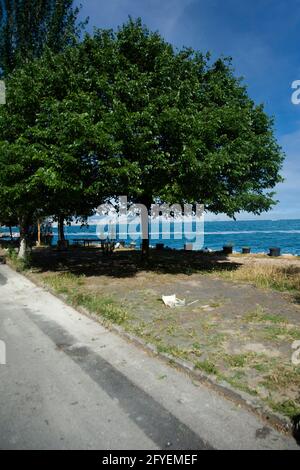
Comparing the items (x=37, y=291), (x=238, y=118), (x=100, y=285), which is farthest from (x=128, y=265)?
(x=238, y=118)

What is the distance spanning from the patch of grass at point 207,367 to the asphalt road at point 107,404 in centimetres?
36

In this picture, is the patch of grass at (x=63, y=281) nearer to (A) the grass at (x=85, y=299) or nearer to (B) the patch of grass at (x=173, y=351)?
(A) the grass at (x=85, y=299)

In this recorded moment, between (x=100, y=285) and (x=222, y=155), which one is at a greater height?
(x=222, y=155)

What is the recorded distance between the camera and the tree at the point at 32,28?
20750 mm

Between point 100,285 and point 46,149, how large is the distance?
20.4 feet

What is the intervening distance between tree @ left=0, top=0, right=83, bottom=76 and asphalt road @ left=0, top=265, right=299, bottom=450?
19.3 m

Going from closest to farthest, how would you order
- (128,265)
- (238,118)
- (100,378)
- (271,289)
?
(100,378) → (271,289) → (238,118) → (128,265)

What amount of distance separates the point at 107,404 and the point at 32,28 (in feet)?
75.9

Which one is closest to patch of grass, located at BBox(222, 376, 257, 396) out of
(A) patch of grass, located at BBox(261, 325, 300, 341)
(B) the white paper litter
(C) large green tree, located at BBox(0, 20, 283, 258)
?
(A) patch of grass, located at BBox(261, 325, 300, 341)

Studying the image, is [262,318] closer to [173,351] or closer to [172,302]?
[172,302]

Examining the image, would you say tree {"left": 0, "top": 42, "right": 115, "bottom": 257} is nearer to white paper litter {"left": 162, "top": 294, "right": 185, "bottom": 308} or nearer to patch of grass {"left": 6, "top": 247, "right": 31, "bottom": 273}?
patch of grass {"left": 6, "top": 247, "right": 31, "bottom": 273}

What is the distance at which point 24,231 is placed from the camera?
74.3ft
